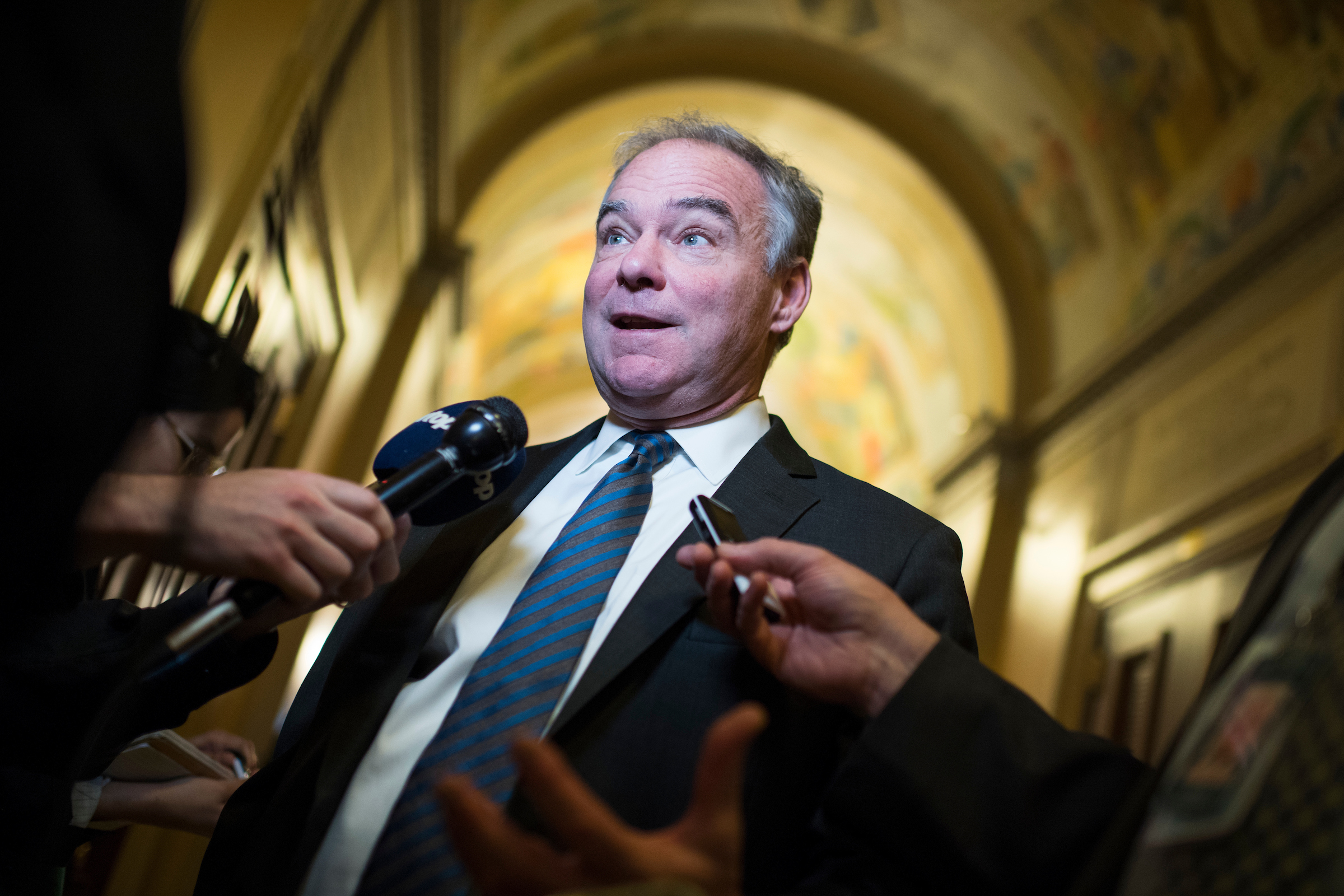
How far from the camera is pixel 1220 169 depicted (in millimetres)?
8023

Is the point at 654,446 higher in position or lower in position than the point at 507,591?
higher

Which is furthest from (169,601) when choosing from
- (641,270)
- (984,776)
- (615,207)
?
(984,776)

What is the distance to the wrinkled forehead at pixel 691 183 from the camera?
2.35m

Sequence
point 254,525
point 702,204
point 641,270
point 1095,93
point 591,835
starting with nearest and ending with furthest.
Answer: point 591,835, point 254,525, point 641,270, point 702,204, point 1095,93

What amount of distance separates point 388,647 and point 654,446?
2.18ft

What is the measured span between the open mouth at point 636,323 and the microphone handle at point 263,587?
78 centimetres

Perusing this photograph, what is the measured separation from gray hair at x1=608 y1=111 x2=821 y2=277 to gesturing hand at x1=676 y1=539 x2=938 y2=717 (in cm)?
116

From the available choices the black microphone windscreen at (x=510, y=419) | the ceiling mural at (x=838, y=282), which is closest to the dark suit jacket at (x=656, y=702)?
the black microphone windscreen at (x=510, y=419)

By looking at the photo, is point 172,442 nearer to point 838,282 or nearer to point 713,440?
point 713,440

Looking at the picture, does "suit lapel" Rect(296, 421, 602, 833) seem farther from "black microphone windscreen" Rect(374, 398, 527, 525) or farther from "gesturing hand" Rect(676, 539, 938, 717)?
"gesturing hand" Rect(676, 539, 938, 717)

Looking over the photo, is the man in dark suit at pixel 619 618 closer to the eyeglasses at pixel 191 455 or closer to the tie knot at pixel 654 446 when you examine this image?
the tie knot at pixel 654 446

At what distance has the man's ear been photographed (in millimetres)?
2529

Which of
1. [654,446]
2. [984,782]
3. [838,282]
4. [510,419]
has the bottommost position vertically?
[984,782]

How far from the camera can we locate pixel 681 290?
7.35 ft
